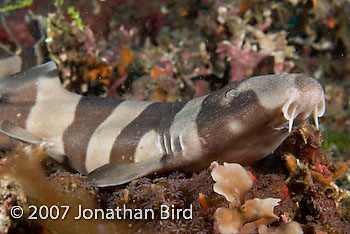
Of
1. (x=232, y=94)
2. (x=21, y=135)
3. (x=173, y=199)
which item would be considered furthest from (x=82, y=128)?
(x=232, y=94)

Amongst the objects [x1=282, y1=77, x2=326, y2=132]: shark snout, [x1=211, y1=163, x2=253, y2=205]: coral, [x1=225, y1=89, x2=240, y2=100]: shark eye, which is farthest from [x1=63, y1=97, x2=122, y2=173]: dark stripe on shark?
[x1=282, y1=77, x2=326, y2=132]: shark snout

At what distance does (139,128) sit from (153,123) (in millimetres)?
166

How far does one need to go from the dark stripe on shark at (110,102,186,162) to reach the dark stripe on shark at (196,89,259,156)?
1.46 feet

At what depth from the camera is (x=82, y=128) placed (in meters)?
3.79

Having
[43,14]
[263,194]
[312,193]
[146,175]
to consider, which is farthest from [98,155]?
[43,14]

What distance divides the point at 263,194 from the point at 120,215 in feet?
3.83

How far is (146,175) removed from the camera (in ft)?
10.2

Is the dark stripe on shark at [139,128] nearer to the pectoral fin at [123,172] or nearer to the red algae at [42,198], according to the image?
the pectoral fin at [123,172]

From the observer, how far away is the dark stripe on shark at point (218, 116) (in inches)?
109

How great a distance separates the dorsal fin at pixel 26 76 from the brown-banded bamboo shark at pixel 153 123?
0.04 feet

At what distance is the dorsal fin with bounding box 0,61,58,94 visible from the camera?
4121mm

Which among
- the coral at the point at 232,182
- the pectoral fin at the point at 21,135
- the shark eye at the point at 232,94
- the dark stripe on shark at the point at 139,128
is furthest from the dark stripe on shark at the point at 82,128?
the coral at the point at 232,182

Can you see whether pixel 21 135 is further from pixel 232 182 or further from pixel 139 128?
pixel 232 182

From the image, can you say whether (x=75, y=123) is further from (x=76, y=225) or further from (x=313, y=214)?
(x=313, y=214)
